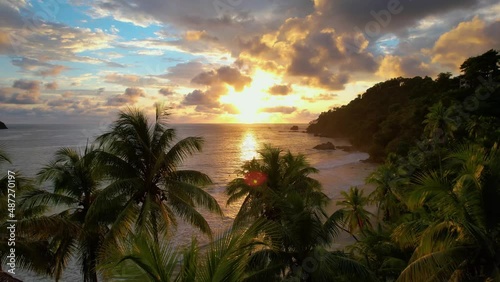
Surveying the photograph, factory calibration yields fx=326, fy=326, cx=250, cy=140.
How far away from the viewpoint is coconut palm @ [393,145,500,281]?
807 centimetres

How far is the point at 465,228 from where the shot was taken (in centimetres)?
812

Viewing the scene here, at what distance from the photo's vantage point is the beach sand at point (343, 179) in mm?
45997

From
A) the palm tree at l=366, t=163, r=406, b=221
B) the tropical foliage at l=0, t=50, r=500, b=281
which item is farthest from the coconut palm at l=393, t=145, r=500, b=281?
the palm tree at l=366, t=163, r=406, b=221

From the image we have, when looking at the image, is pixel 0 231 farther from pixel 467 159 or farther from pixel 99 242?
pixel 467 159

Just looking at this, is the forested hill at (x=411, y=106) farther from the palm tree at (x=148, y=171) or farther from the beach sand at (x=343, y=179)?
the palm tree at (x=148, y=171)

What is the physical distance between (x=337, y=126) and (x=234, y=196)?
439 feet

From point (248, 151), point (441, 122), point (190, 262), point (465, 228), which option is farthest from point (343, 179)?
point (248, 151)

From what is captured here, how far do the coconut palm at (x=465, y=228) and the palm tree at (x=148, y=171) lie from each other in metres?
8.98

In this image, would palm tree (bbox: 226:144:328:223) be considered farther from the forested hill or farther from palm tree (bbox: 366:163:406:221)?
the forested hill

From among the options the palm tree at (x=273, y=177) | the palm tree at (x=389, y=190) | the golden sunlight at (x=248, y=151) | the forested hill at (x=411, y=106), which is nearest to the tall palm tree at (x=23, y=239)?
the palm tree at (x=273, y=177)

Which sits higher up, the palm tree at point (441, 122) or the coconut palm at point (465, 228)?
the palm tree at point (441, 122)

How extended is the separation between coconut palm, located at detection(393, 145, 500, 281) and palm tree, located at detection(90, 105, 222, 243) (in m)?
8.98

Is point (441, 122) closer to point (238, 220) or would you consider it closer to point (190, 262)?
point (238, 220)

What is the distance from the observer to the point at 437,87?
66375 mm
